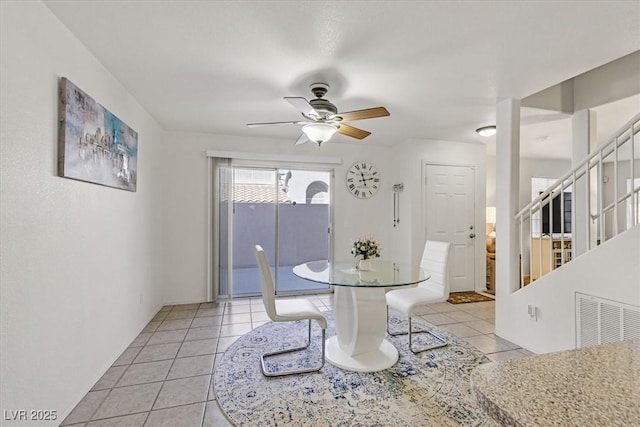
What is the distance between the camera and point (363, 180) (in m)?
4.90

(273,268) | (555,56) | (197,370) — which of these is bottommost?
(197,370)

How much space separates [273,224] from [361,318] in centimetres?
251

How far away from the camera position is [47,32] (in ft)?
5.47

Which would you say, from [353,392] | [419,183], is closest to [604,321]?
[353,392]

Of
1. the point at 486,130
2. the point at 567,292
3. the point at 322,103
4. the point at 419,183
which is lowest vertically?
the point at 567,292

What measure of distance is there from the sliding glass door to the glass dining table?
2004 millimetres

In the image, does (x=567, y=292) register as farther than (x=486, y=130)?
No

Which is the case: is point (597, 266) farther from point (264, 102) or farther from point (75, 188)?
point (75, 188)

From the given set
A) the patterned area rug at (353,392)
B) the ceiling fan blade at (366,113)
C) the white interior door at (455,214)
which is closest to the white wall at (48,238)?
the patterned area rug at (353,392)

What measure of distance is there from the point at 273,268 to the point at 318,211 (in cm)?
115

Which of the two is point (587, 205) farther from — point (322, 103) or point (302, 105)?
point (302, 105)

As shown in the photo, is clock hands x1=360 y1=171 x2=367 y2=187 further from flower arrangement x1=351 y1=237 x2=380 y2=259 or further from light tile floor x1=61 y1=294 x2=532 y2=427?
flower arrangement x1=351 y1=237 x2=380 y2=259

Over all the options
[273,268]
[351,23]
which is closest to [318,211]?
[273,268]

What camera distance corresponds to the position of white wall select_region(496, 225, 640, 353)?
206 cm
